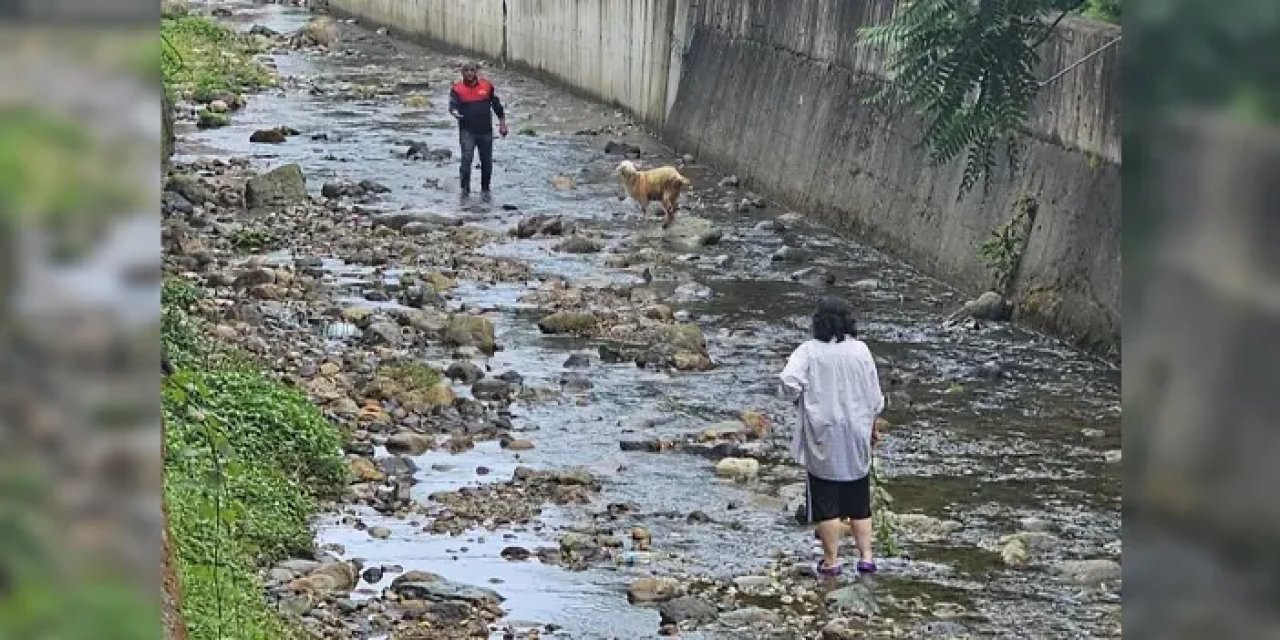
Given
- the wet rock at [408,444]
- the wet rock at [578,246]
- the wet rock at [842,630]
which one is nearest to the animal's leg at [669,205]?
the wet rock at [578,246]

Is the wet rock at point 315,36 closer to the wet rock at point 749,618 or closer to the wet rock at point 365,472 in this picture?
the wet rock at point 365,472

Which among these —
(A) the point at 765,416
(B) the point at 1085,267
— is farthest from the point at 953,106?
(B) the point at 1085,267

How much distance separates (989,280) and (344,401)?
652 centimetres

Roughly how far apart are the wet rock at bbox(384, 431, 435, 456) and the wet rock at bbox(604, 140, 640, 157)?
1365 centimetres

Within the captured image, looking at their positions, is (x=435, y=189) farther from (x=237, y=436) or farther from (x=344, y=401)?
(x=237, y=436)

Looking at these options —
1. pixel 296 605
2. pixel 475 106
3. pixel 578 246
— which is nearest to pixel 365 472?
pixel 296 605

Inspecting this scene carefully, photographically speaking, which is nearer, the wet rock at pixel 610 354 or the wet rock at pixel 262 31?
the wet rock at pixel 610 354

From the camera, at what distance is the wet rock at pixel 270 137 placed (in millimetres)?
27062

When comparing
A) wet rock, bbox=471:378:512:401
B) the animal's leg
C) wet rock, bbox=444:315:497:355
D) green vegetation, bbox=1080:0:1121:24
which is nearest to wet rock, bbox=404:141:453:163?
the animal's leg

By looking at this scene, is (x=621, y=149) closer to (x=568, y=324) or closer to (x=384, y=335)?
(x=568, y=324)

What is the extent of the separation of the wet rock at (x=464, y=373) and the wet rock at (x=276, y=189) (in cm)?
817

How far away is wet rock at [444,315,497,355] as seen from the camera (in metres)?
15.3
